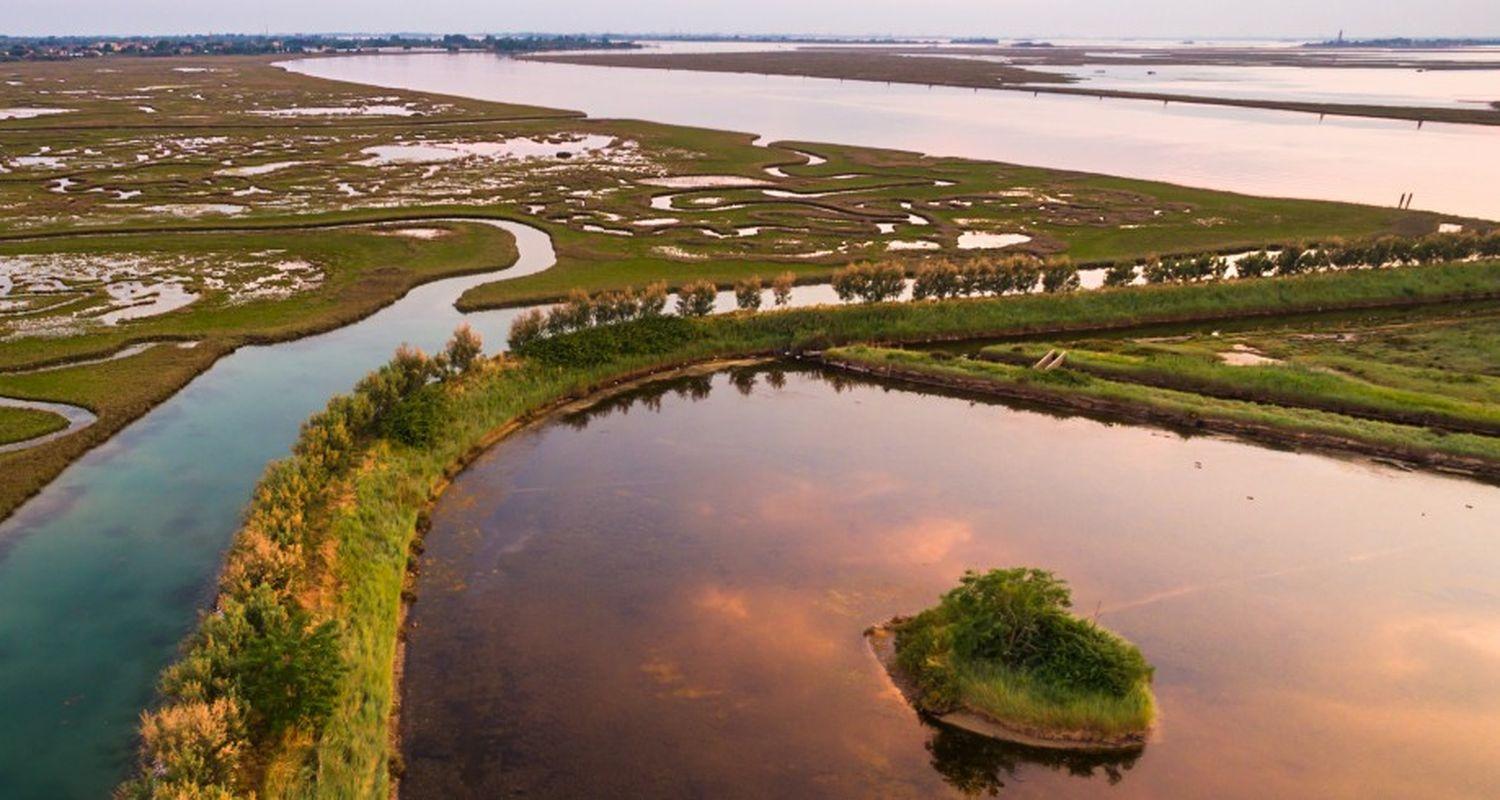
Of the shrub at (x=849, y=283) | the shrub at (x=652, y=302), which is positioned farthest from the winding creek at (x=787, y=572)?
the shrub at (x=849, y=283)

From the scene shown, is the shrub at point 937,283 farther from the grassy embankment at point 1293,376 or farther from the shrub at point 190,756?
the shrub at point 190,756

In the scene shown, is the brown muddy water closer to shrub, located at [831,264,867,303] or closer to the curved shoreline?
shrub, located at [831,264,867,303]

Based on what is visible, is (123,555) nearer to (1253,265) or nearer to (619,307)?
(619,307)

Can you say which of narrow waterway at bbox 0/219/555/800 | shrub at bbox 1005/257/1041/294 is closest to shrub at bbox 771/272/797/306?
shrub at bbox 1005/257/1041/294

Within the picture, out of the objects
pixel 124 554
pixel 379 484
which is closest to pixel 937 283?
pixel 379 484

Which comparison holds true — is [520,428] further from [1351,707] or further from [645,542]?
[1351,707]

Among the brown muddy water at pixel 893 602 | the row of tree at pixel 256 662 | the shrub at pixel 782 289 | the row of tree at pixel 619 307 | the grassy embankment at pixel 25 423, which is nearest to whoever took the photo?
the row of tree at pixel 256 662
